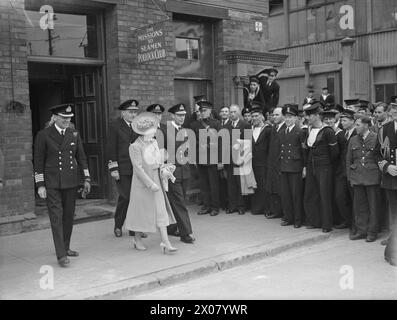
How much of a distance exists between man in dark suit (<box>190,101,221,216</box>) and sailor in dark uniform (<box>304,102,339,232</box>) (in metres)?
1.82

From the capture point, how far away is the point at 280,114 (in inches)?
339

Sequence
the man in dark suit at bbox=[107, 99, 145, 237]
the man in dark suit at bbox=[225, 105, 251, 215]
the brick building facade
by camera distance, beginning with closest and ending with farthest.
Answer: the man in dark suit at bbox=[107, 99, 145, 237] < the brick building facade < the man in dark suit at bbox=[225, 105, 251, 215]

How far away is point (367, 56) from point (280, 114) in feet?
54.4

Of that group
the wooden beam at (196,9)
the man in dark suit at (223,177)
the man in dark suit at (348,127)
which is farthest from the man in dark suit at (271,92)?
the man in dark suit at (348,127)

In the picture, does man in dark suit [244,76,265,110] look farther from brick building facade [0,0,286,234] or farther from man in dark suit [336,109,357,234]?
man in dark suit [336,109,357,234]

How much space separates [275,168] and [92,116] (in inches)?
140

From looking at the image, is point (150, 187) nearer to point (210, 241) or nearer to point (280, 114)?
point (210, 241)

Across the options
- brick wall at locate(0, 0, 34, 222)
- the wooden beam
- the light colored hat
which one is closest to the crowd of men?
the light colored hat

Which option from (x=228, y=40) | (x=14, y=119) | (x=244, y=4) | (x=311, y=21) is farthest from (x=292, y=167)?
(x=311, y=21)

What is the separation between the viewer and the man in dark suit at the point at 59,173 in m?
6.15

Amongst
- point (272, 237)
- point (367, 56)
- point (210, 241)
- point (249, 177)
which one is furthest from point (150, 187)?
point (367, 56)

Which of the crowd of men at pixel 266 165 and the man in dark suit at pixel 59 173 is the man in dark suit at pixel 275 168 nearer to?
the crowd of men at pixel 266 165

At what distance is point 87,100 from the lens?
31.6ft

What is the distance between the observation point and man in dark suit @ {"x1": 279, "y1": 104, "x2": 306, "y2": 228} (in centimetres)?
815
